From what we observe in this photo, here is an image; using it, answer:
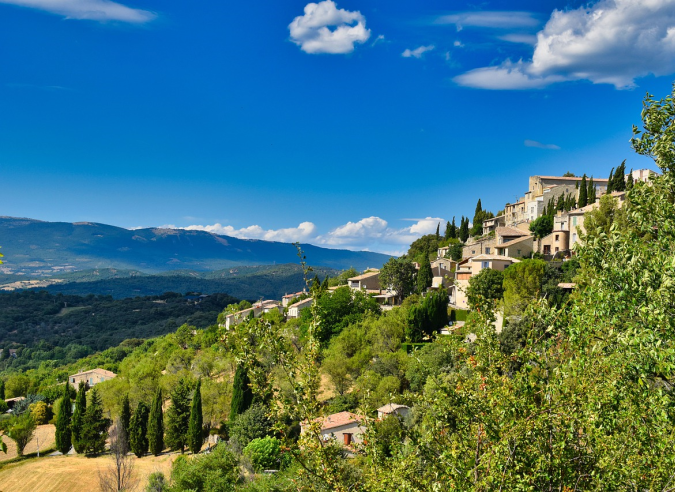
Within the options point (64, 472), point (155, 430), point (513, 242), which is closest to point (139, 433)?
point (155, 430)

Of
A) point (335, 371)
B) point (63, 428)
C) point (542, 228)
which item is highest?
point (542, 228)

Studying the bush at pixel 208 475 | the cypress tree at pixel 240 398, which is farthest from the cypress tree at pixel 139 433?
the bush at pixel 208 475

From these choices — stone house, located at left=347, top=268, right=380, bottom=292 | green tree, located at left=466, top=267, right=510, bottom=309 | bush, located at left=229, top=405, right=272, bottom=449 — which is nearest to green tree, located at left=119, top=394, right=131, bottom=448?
bush, located at left=229, top=405, right=272, bottom=449

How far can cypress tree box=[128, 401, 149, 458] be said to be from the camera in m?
36.9

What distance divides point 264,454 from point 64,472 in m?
17.4

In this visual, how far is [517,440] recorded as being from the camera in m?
5.41

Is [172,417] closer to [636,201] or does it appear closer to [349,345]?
[349,345]

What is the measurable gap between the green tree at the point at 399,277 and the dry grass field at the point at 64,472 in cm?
2884

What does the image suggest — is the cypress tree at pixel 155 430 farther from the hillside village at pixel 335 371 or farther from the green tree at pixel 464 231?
the green tree at pixel 464 231

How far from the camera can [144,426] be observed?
37562 millimetres

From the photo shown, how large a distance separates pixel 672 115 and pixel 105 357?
3681 inches

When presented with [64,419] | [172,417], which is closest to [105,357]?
[64,419]

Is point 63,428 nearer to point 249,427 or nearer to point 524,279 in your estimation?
point 249,427

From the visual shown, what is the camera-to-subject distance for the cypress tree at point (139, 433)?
36938 mm
